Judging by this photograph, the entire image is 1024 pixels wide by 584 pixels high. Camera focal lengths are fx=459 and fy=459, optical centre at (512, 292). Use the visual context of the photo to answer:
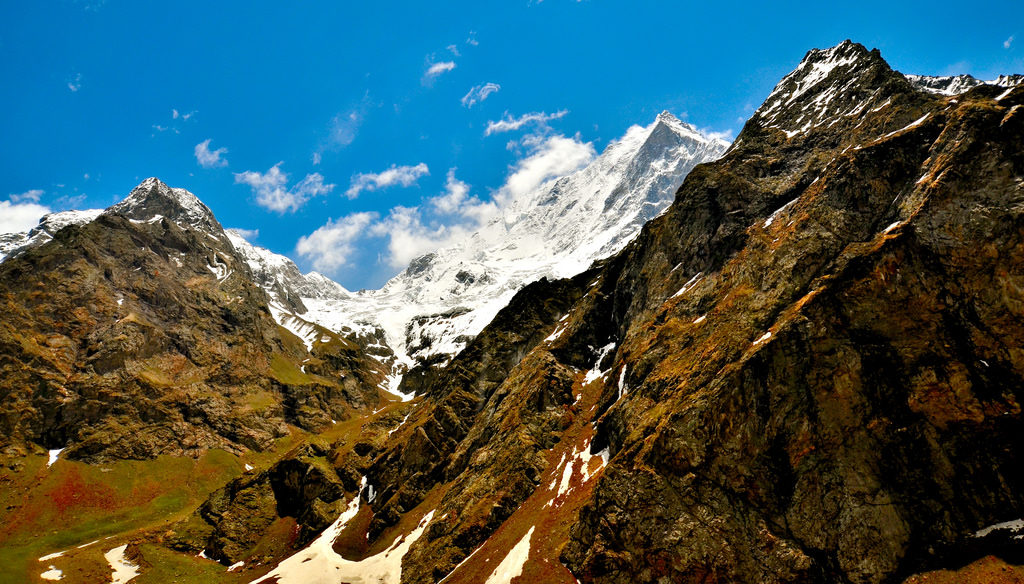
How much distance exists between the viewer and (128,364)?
474ft

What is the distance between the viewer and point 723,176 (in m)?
68.1

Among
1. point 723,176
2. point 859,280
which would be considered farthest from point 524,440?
point 723,176

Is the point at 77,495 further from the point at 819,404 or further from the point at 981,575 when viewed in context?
the point at 981,575

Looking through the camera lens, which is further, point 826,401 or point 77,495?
point 77,495

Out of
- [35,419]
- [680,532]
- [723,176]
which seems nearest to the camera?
[680,532]

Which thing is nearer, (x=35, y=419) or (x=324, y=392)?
(x=35, y=419)

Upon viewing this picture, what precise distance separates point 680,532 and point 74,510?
12998 cm

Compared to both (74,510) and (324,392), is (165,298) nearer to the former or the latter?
(324,392)

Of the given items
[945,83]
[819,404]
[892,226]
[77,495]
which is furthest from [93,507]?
[945,83]

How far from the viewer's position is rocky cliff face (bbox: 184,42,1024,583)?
28781mm

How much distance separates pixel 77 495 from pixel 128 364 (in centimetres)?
5123

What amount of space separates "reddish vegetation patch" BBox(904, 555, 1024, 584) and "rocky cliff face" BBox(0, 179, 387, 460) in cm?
15819

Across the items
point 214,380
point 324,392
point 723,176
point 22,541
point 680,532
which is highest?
point 214,380

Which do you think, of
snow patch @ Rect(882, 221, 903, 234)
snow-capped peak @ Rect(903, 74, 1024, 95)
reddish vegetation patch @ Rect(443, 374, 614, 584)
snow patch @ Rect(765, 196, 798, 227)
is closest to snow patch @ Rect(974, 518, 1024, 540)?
snow patch @ Rect(882, 221, 903, 234)
